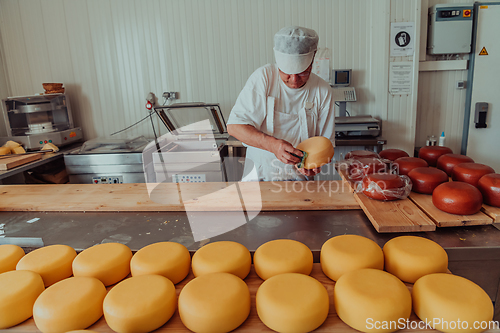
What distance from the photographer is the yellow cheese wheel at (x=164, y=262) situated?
1001 mm

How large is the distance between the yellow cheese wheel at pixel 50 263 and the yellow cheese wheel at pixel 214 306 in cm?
49

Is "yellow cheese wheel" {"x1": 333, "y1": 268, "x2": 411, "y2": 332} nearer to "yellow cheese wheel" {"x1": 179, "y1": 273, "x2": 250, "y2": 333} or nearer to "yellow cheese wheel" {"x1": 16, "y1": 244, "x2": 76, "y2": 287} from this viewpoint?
"yellow cheese wheel" {"x1": 179, "y1": 273, "x2": 250, "y2": 333}

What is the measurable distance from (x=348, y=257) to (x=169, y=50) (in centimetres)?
331

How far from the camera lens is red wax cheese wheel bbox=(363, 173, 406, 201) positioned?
4.48 ft

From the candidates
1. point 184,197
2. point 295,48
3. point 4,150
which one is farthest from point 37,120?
point 295,48

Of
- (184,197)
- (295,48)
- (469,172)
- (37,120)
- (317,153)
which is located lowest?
(184,197)

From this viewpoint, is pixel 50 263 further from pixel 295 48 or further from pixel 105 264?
pixel 295 48

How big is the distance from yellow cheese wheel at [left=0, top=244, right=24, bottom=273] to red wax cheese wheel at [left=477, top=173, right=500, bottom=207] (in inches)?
71.5

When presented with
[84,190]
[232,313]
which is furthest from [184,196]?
[232,313]

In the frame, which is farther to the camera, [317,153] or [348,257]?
[317,153]

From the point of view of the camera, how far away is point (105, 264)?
102 cm

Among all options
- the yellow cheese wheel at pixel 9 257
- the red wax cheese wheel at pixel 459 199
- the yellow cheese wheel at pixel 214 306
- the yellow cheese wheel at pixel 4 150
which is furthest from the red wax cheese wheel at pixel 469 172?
the yellow cheese wheel at pixel 4 150

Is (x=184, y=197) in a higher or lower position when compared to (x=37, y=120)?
lower

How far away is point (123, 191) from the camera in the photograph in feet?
5.78
